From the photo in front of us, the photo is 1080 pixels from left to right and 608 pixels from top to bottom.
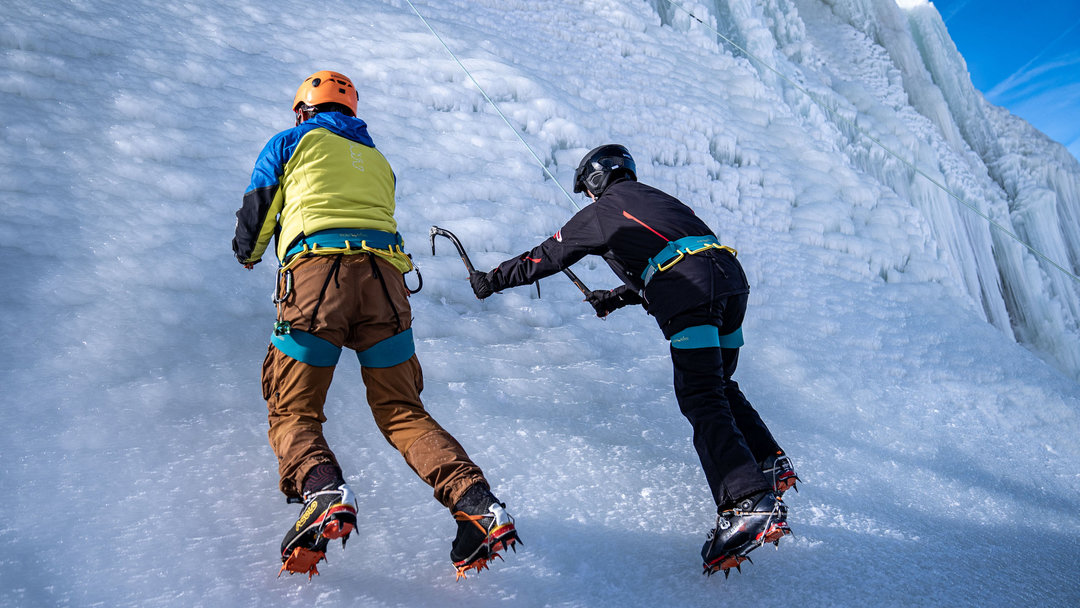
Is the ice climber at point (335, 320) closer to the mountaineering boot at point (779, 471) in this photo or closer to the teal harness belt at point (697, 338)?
the teal harness belt at point (697, 338)

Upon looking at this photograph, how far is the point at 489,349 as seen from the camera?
3004mm

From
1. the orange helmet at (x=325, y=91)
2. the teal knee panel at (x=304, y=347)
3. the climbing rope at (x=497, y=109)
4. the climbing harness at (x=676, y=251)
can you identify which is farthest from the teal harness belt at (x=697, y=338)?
the climbing rope at (x=497, y=109)

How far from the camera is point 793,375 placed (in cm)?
370

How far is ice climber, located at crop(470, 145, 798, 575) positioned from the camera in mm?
1958

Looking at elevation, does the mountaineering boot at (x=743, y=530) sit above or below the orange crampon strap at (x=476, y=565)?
above

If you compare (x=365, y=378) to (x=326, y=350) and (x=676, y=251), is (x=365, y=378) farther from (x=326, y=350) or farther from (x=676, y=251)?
(x=676, y=251)

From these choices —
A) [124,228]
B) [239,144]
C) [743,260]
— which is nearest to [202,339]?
[124,228]

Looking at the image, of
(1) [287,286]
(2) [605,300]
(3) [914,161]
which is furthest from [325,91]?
(3) [914,161]

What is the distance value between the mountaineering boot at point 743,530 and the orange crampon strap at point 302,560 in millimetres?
1057

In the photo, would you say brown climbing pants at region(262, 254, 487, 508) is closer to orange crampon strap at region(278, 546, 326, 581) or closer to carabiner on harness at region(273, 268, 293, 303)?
carabiner on harness at region(273, 268, 293, 303)

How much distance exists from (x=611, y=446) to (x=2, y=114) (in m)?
2.90

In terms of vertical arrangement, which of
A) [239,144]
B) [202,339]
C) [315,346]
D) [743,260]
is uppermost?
[743,260]

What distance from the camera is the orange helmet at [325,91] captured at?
2.15 m

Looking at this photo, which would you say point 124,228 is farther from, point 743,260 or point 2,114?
point 743,260
